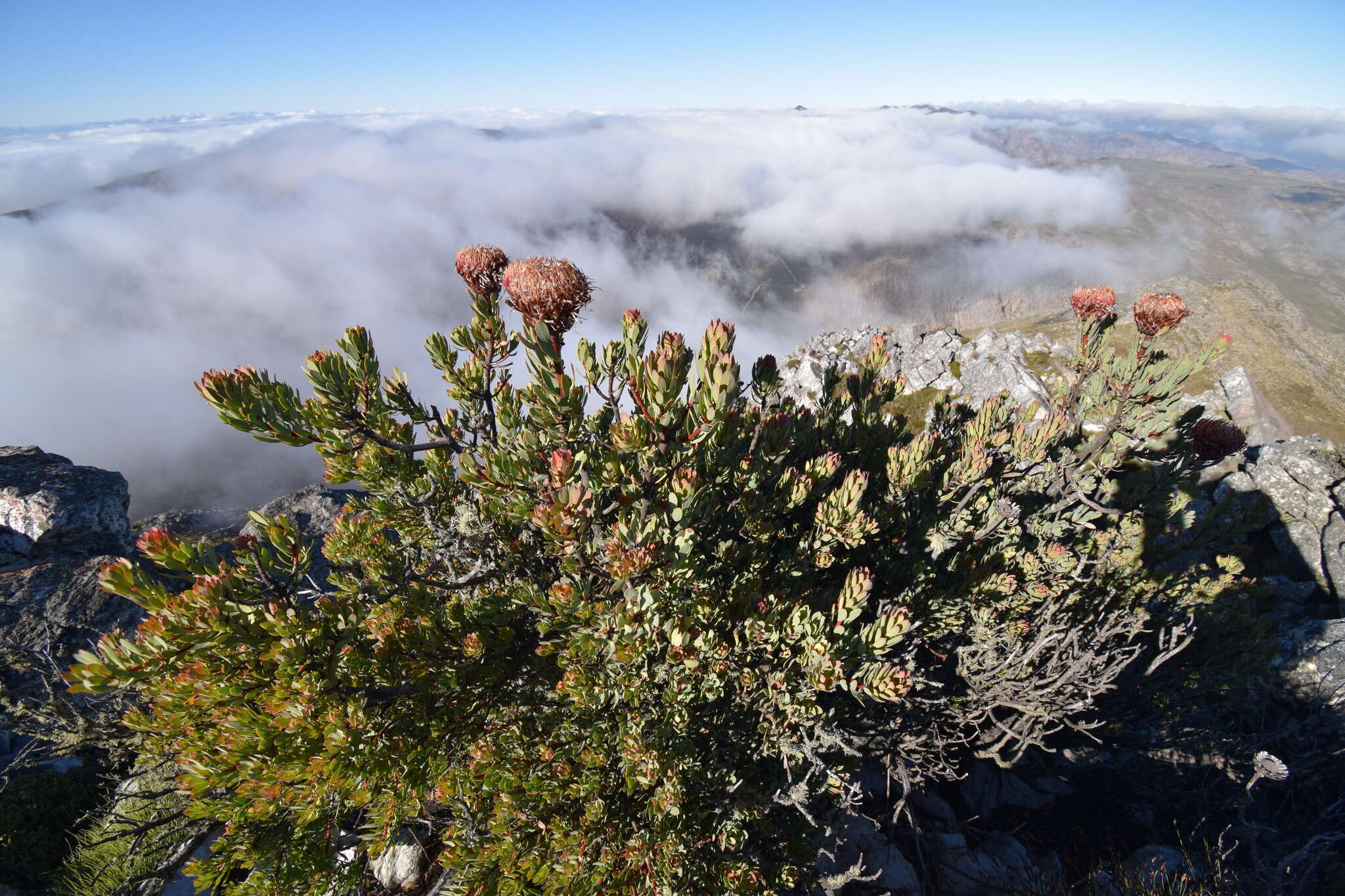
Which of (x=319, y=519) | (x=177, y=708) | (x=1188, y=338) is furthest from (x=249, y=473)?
(x=1188, y=338)

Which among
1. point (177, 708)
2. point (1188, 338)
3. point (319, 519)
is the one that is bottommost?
point (1188, 338)

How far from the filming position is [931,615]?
5.20m

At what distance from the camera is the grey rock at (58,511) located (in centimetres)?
1477

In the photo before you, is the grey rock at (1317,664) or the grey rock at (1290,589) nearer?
the grey rock at (1317,664)

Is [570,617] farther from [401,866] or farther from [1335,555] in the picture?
[1335,555]

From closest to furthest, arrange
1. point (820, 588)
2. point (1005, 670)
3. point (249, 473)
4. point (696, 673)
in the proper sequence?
point (696, 673)
point (820, 588)
point (1005, 670)
point (249, 473)

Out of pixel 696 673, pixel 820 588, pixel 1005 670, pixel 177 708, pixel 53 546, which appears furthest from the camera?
pixel 53 546

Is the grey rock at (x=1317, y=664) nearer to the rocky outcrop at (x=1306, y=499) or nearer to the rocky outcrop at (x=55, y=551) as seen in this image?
the rocky outcrop at (x=1306, y=499)

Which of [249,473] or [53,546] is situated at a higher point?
[53,546]

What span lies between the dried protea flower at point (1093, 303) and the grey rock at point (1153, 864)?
5016mm

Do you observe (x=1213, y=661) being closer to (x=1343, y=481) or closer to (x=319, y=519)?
(x=1343, y=481)

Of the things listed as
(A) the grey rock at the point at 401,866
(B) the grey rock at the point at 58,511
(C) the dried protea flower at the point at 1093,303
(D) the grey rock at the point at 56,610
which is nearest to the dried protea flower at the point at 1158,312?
(C) the dried protea flower at the point at 1093,303

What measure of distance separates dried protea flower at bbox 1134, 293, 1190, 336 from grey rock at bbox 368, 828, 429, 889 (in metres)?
7.88

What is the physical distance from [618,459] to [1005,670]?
16.6ft
